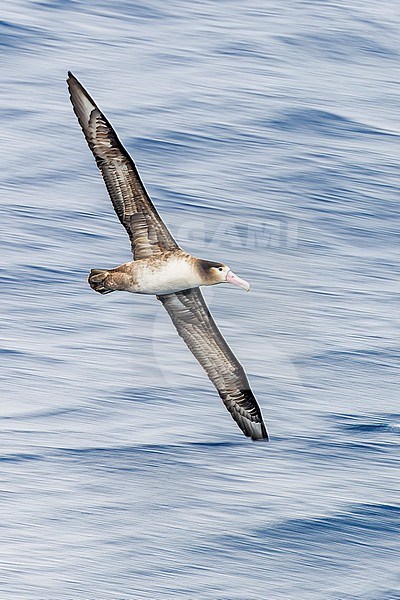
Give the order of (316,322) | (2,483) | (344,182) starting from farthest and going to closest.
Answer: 1. (344,182)
2. (316,322)
3. (2,483)

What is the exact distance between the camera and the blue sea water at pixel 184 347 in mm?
13930

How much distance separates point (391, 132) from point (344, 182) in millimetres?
3332

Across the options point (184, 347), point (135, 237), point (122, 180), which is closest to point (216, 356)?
point (135, 237)

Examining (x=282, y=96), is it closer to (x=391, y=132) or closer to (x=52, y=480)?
(x=391, y=132)

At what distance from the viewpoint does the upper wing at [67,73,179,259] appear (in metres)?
12.9

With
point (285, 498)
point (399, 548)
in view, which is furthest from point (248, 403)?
point (399, 548)

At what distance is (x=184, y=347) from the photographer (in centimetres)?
1789

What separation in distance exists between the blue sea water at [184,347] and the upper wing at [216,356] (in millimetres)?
734

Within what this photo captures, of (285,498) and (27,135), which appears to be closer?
(285,498)

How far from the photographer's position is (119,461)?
15359 millimetres

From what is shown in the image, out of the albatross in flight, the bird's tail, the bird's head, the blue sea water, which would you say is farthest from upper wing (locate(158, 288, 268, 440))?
the bird's tail

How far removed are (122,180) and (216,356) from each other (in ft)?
8.76

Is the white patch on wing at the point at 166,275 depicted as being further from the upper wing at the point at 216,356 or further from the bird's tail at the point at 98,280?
the upper wing at the point at 216,356

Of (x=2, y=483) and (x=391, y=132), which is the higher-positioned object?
(x=391, y=132)
